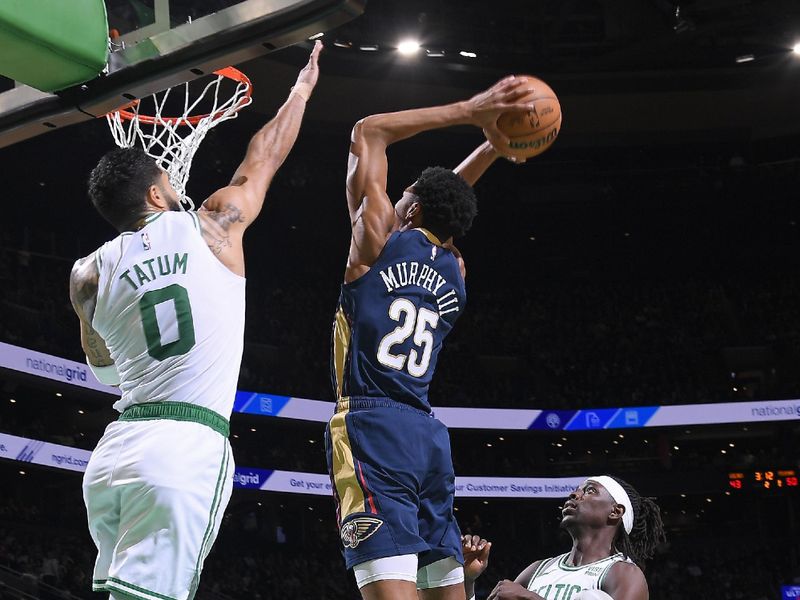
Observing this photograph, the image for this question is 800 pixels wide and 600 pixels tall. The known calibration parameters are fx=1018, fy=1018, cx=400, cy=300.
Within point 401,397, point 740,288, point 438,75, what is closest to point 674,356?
point 740,288

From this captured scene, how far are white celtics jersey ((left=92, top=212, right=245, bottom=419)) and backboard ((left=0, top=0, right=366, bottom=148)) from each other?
1.66 feet

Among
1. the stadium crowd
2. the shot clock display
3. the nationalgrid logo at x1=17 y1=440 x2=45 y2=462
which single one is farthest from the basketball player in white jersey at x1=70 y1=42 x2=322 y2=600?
the shot clock display

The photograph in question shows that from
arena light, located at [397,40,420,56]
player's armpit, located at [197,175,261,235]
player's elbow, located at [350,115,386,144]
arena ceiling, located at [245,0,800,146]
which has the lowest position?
player's armpit, located at [197,175,261,235]

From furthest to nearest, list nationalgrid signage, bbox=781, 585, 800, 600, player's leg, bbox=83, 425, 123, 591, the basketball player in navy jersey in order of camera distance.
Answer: nationalgrid signage, bbox=781, 585, 800, 600 → the basketball player in navy jersey → player's leg, bbox=83, 425, 123, 591

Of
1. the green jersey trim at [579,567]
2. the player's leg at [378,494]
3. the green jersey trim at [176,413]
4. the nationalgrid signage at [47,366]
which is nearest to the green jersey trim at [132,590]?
the green jersey trim at [176,413]

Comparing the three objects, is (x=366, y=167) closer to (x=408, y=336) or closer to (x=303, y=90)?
(x=303, y=90)

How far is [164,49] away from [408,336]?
1251mm

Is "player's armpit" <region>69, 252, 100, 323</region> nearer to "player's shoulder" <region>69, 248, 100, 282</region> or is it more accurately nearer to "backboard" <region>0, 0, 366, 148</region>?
"player's shoulder" <region>69, 248, 100, 282</region>

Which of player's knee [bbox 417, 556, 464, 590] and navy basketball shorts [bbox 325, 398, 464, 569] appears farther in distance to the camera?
player's knee [bbox 417, 556, 464, 590]

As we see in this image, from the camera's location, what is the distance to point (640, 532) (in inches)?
175

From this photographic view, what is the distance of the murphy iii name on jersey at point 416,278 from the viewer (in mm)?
3592

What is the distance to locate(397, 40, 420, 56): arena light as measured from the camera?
59.8 ft

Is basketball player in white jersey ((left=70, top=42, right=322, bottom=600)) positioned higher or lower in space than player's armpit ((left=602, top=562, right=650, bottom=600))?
higher

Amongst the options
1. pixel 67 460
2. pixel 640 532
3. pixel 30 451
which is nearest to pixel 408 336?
pixel 640 532
